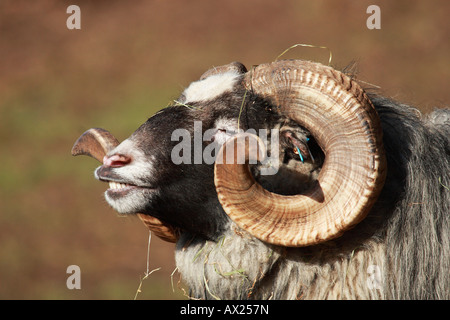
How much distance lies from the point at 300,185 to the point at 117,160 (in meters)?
1.35

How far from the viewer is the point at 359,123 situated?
3.96m

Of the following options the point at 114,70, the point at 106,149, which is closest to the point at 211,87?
the point at 106,149

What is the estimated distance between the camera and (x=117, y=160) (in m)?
4.37

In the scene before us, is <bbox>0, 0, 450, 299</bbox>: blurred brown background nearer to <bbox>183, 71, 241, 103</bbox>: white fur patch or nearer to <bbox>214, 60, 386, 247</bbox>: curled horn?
<bbox>183, 71, 241, 103</bbox>: white fur patch

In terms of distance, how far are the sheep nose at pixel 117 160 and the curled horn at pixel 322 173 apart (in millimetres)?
738

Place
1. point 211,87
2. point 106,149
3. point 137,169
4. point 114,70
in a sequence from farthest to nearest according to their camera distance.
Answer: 1. point 114,70
2. point 106,149
3. point 211,87
4. point 137,169

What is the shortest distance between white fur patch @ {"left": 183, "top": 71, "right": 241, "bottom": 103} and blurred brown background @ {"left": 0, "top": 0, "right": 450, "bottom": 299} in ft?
28.7

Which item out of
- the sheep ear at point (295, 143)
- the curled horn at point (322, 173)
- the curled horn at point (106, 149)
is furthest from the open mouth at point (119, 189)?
the sheep ear at point (295, 143)

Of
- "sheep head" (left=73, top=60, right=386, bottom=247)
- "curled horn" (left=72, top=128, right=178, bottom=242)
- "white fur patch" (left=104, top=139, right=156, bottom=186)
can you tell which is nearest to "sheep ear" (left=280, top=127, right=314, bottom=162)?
"sheep head" (left=73, top=60, right=386, bottom=247)

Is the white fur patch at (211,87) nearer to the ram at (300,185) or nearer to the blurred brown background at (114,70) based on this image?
the ram at (300,185)

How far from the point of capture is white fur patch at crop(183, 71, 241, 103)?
4.61 metres

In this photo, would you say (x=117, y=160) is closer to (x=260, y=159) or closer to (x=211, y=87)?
(x=211, y=87)

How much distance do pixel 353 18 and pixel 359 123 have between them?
51.7 ft
